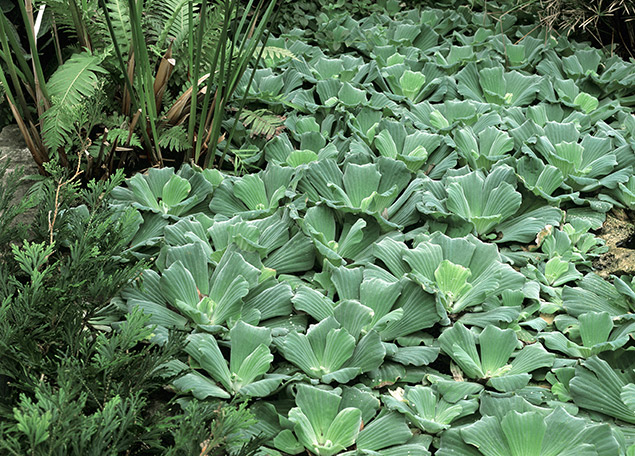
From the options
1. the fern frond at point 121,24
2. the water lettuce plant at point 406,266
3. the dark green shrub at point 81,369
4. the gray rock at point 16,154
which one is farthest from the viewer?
the fern frond at point 121,24

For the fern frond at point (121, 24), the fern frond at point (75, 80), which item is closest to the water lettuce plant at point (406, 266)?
the fern frond at point (75, 80)

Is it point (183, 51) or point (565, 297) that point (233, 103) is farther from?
point (565, 297)

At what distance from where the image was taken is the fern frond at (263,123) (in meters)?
1.94

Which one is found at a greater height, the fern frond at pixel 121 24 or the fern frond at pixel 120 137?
the fern frond at pixel 121 24

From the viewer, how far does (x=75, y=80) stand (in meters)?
1.64

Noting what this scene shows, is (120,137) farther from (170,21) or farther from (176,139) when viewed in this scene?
(170,21)

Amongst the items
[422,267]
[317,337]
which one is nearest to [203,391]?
[317,337]

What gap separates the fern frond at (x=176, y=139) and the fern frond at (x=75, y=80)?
0.24 metres

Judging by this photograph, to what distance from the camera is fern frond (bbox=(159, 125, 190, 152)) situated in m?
1.76

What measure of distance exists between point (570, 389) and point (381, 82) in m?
1.52

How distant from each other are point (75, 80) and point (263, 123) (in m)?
0.60

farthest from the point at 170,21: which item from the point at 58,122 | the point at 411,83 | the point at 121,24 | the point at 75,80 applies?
the point at 411,83

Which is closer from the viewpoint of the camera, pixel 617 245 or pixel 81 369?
pixel 81 369

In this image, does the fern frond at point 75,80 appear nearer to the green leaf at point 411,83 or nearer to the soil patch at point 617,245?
the green leaf at point 411,83
